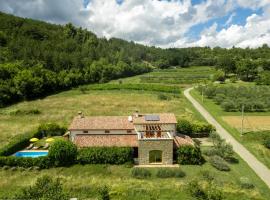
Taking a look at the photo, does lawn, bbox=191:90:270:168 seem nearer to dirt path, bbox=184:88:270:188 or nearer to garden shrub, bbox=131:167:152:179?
dirt path, bbox=184:88:270:188

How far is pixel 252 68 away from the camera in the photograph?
110 metres

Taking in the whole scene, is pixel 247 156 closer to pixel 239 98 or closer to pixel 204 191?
pixel 204 191

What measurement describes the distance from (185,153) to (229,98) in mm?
38461

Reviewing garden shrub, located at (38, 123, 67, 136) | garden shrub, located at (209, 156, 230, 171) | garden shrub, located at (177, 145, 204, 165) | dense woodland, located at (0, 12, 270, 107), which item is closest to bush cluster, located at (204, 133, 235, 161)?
garden shrub, located at (209, 156, 230, 171)

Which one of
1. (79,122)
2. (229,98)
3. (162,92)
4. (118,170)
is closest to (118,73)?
(162,92)

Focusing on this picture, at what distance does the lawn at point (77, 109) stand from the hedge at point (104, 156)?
13.4 metres

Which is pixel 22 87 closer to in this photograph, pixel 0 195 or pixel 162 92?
pixel 162 92

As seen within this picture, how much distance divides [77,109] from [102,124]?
24.6m

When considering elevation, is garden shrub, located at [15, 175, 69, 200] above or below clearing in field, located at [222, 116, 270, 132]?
above

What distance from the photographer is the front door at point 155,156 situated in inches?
1233

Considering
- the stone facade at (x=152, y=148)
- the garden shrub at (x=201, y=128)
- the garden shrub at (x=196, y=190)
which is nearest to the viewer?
the garden shrub at (x=196, y=190)

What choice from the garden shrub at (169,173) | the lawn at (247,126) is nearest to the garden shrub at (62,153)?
the garden shrub at (169,173)

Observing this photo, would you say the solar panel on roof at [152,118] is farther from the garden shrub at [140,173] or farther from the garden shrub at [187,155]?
the garden shrub at [140,173]

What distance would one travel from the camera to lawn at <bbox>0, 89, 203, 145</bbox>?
47.4 metres
